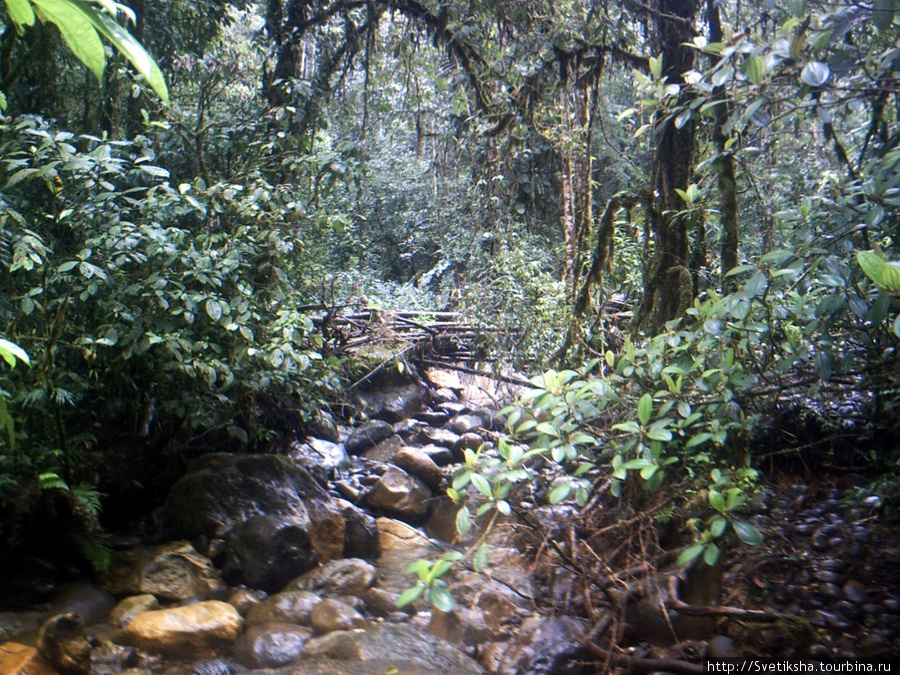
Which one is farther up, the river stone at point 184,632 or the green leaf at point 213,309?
the green leaf at point 213,309

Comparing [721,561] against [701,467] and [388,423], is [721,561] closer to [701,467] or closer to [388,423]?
[701,467]

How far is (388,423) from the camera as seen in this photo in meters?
7.20

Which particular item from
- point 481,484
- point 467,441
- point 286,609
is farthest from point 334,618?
point 467,441

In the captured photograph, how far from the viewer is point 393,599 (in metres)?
4.12

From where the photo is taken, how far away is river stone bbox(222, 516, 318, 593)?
13.9 ft

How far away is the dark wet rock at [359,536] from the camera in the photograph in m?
4.83

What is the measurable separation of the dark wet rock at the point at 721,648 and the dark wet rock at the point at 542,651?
518 mm

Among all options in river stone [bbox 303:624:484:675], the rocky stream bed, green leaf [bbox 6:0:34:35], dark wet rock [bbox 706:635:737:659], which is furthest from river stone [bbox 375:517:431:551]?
green leaf [bbox 6:0:34:35]

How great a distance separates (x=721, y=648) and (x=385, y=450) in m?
4.32

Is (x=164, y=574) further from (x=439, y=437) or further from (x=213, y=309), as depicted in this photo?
(x=439, y=437)

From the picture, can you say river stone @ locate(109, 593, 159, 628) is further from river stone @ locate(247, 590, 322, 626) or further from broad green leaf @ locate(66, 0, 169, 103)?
broad green leaf @ locate(66, 0, 169, 103)

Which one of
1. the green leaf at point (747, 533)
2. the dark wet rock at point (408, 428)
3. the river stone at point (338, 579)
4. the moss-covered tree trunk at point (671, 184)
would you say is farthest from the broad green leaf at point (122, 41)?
the dark wet rock at point (408, 428)

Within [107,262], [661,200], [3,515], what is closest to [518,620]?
[661,200]

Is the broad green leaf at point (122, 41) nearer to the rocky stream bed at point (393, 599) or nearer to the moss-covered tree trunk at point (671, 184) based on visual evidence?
the rocky stream bed at point (393, 599)
